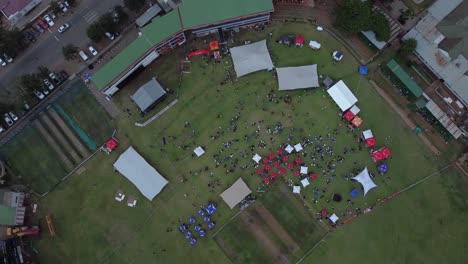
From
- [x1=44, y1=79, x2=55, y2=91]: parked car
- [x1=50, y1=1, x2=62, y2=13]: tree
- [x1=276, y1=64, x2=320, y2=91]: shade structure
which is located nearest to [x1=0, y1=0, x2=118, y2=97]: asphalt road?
[x1=50, y1=1, x2=62, y2=13]: tree

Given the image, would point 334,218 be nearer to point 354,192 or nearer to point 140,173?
point 354,192

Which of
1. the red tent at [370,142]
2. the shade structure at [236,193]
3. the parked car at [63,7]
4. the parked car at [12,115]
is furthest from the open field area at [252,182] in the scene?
the parked car at [63,7]

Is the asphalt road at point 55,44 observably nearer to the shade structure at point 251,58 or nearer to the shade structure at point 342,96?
the shade structure at point 251,58

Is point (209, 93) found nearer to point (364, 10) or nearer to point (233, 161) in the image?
point (233, 161)

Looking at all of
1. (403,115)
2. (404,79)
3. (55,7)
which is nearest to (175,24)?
(55,7)

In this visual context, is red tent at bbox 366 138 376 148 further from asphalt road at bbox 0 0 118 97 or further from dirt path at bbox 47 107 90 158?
asphalt road at bbox 0 0 118 97

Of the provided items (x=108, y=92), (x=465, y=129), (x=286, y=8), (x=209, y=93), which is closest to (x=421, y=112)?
(x=465, y=129)
